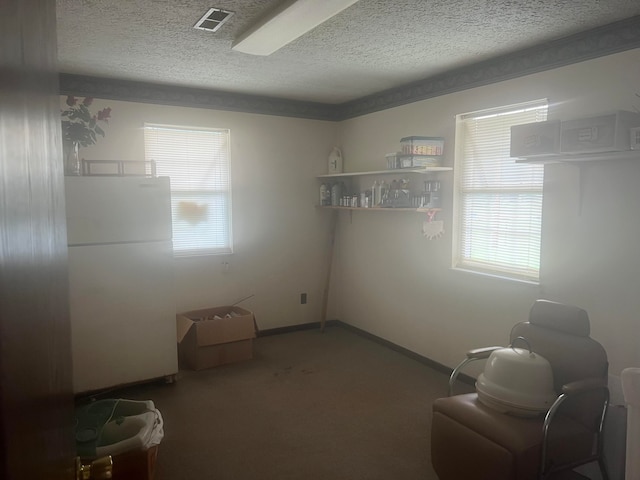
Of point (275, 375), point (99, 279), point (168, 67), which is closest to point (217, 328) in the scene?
point (275, 375)

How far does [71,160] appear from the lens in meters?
Result: 3.24

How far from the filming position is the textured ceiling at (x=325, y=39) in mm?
2377

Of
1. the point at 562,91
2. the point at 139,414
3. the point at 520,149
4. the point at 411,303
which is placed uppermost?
the point at 562,91

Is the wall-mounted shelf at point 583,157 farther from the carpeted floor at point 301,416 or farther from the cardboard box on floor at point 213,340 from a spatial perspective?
the cardboard box on floor at point 213,340

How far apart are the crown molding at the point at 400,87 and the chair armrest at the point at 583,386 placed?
1872mm

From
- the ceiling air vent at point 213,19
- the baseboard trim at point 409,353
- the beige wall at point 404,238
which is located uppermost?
the ceiling air vent at point 213,19

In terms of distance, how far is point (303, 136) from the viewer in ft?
16.3

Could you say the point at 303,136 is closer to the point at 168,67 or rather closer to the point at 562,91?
the point at 168,67

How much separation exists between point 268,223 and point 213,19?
2.56m

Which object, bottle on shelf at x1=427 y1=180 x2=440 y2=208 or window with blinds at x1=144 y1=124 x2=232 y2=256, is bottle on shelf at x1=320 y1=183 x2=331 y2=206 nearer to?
window with blinds at x1=144 y1=124 x2=232 y2=256


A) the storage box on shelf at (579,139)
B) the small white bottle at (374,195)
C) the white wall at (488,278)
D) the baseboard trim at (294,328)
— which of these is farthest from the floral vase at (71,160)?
the storage box on shelf at (579,139)

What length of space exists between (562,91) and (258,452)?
300 centimetres

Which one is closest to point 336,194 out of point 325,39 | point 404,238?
point 404,238

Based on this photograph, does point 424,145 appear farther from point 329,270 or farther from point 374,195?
point 329,270
